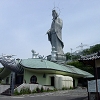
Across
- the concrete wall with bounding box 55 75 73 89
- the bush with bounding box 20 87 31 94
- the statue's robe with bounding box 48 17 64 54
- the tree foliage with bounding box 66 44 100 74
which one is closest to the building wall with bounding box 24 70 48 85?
the concrete wall with bounding box 55 75 73 89

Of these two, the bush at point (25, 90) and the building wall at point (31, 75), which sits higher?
the building wall at point (31, 75)

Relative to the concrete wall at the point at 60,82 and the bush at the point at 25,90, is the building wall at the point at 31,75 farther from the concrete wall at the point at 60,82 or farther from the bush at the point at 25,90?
the bush at the point at 25,90

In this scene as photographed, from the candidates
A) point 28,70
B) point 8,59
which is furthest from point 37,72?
point 8,59

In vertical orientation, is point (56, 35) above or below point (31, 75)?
above

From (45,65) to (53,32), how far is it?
44.5 feet

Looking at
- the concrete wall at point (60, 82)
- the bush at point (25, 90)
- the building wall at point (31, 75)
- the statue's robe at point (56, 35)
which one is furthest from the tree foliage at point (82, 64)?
the bush at point (25, 90)

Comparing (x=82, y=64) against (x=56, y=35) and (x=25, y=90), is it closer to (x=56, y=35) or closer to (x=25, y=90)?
(x=56, y=35)

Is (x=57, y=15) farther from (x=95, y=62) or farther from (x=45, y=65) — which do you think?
(x=95, y=62)

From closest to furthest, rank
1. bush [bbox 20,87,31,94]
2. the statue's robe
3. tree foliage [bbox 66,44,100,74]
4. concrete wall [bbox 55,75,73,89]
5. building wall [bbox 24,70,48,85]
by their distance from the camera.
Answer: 1. bush [bbox 20,87,31,94]
2. concrete wall [bbox 55,75,73,89]
3. building wall [bbox 24,70,48,85]
4. the statue's robe
5. tree foliage [bbox 66,44,100,74]

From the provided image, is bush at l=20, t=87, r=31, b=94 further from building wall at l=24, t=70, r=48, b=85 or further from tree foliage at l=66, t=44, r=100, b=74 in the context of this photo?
tree foliage at l=66, t=44, r=100, b=74

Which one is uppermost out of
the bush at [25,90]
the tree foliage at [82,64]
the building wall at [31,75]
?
the tree foliage at [82,64]

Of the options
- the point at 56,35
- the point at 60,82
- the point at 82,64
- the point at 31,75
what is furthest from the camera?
the point at 56,35

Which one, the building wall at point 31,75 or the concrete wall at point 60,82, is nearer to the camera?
the concrete wall at point 60,82

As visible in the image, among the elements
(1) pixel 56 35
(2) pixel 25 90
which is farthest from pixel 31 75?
(1) pixel 56 35
